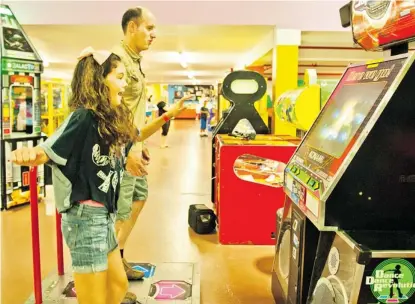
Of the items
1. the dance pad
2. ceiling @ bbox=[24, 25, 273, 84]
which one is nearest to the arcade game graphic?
the dance pad

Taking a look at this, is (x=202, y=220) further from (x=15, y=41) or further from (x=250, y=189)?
(x=15, y=41)

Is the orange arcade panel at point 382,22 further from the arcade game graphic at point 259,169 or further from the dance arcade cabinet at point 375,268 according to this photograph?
the arcade game graphic at point 259,169

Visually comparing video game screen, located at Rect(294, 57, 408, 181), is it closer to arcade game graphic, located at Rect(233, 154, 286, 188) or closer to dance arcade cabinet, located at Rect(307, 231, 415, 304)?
dance arcade cabinet, located at Rect(307, 231, 415, 304)

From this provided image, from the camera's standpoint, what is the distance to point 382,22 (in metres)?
1.93

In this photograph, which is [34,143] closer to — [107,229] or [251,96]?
[251,96]

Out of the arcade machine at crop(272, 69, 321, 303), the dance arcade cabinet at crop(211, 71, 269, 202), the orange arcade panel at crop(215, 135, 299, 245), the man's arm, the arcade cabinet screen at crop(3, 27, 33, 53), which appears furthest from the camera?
the arcade cabinet screen at crop(3, 27, 33, 53)

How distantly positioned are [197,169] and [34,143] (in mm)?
3752

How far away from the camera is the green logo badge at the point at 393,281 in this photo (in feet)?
5.35

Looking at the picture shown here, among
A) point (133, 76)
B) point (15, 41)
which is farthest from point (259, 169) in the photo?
point (15, 41)

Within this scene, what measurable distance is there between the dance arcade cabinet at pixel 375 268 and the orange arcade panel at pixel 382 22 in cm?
81

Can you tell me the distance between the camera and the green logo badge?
5.35 ft

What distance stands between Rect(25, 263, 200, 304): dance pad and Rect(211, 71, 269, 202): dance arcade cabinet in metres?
1.91

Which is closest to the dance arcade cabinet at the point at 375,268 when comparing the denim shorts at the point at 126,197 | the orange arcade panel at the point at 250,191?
the denim shorts at the point at 126,197

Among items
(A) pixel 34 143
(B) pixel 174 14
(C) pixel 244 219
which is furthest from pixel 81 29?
(C) pixel 244 219
